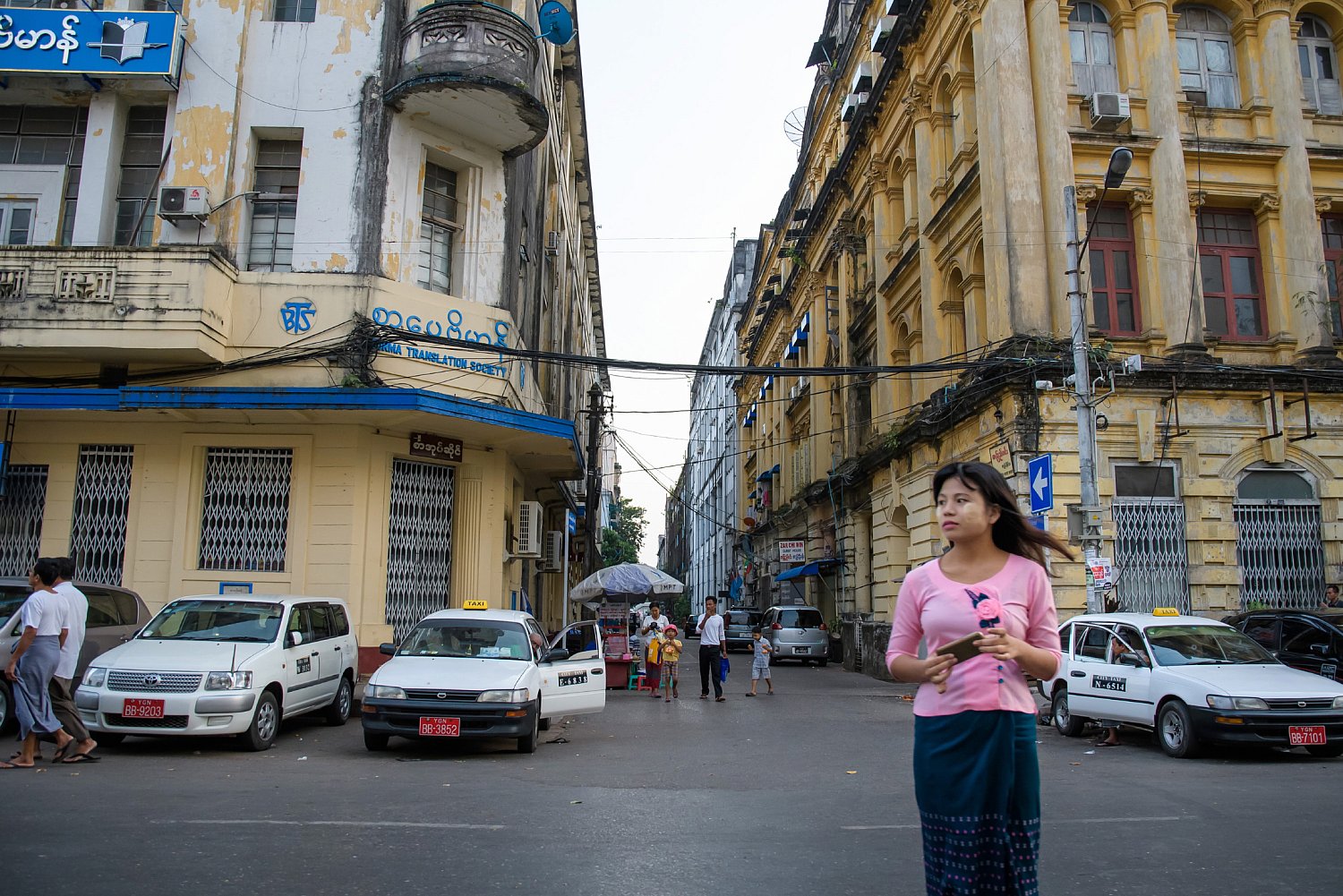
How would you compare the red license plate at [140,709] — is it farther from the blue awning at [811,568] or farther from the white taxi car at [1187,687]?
the blue awning at [811,568]

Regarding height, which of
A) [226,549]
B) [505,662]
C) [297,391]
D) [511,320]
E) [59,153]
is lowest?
[505,662]

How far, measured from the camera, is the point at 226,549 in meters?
17.1

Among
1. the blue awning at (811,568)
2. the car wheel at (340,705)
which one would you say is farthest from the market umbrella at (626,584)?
the blue awning at (811,568)

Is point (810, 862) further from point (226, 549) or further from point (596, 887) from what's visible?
point (226, 549)

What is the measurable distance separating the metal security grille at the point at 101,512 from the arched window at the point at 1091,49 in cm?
1972

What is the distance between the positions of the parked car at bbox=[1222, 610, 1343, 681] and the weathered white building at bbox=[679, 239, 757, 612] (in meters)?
45.1

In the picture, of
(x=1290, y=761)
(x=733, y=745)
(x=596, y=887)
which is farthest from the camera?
(x=733, y=745)

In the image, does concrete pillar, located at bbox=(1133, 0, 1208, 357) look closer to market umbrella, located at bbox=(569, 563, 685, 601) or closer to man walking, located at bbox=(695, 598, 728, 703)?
man walking, located at bbox=(695, 598, 728, 703)

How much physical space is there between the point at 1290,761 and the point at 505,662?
8640mm

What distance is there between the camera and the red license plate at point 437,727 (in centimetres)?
1037

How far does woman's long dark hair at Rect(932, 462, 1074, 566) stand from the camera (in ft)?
10.9

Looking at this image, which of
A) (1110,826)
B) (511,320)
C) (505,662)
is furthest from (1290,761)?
(511,320)

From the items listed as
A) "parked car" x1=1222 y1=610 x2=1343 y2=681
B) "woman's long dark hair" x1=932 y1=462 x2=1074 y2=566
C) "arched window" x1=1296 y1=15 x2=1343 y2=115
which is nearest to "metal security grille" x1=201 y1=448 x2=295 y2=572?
"parked car" x1=1222 y1=610 x2=1343 y2=681

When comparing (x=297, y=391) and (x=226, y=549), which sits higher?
(x=297, y=391)
